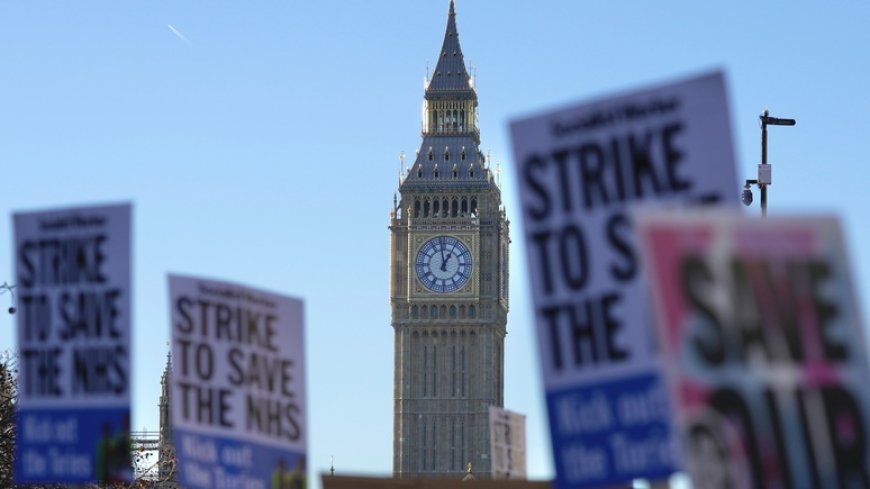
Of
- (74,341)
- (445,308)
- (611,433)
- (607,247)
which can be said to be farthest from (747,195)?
(445,308)

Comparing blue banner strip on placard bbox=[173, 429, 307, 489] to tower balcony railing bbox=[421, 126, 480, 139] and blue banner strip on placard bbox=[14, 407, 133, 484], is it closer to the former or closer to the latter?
blue banner strip on placard bbox=[14, 407, 133, 484]

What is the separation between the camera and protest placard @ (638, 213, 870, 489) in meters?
11.1

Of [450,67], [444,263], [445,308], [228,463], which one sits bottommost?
[228,463]

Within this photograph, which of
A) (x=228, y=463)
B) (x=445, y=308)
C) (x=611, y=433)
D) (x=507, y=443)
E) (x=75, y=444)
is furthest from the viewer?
(x=445, y=308)

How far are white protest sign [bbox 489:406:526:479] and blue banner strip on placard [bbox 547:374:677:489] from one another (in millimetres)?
14505

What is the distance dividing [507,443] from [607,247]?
53.2 ft

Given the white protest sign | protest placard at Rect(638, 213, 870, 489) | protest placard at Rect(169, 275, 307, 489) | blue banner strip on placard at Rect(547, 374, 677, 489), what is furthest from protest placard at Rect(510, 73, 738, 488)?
the white protest sign

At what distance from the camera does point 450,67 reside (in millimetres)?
135750

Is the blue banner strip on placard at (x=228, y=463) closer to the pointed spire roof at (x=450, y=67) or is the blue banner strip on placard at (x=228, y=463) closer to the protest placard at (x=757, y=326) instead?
the protest placard at (x=757, y=326)

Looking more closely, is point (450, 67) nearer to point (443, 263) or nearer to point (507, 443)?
point (443, 263)

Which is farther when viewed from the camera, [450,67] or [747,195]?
[450,67]

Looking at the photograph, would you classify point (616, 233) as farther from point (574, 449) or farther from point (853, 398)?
point (853, 398)

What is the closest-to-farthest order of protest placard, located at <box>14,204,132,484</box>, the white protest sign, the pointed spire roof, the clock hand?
protest placard, located at <box>14,204,132,484</box>, the white protest sign, the clock hand, the pointed spire roof

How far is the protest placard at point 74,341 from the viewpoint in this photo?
19375 mm
